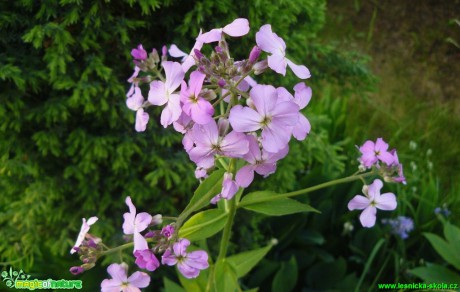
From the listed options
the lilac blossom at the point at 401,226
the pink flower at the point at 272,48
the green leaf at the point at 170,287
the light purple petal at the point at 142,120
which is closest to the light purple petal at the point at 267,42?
the pink flower at the point at 272,48

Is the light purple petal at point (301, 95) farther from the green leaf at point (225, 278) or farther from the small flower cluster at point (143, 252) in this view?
the green leaf at point (225, 278)

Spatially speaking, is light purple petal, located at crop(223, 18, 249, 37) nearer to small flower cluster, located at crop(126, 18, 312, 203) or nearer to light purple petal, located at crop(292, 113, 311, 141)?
small flower cluster, located at crop(126, 18, 312, 203)

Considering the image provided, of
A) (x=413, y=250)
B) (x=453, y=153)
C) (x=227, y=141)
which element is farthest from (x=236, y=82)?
(x=453, y=153)

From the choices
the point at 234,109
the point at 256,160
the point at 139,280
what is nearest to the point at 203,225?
the point at 139,280

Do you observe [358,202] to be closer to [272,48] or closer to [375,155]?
[375,155]

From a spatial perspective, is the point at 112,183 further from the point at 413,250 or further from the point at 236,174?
the point at 413,250

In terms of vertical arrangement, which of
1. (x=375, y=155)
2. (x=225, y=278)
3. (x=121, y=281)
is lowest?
(x=225, y=278)
